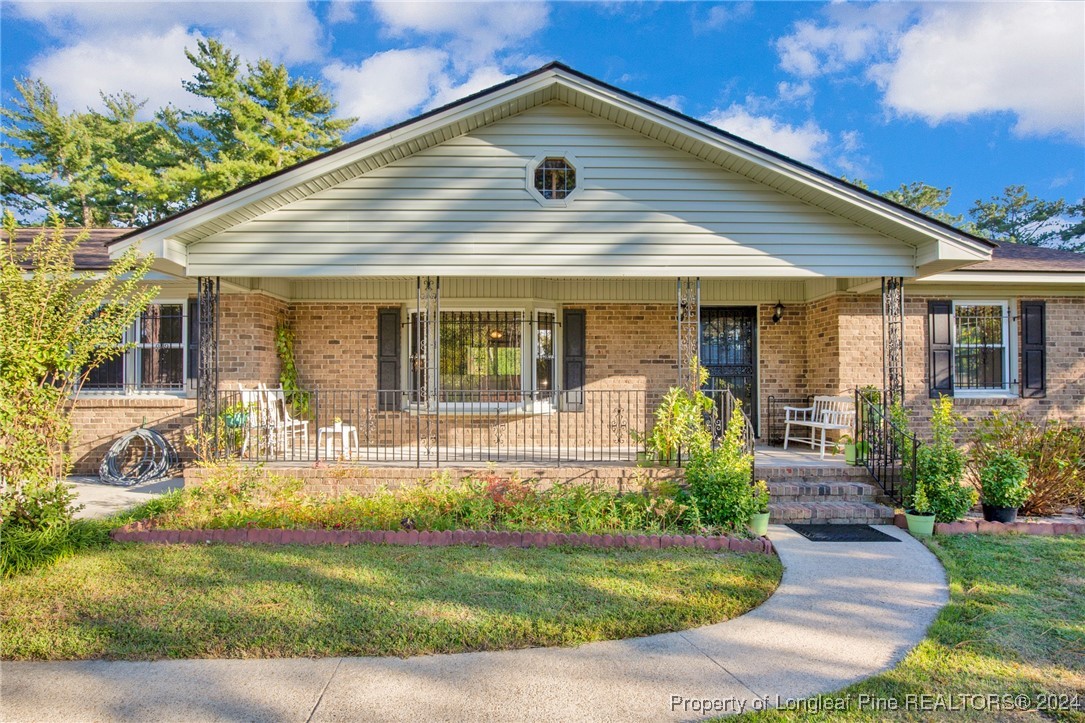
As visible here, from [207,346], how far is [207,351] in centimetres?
8

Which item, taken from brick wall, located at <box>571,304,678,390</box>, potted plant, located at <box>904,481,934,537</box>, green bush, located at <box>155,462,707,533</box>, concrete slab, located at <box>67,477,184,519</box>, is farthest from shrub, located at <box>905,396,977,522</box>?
concrete slab, located at <box>67,477,184,519</box>

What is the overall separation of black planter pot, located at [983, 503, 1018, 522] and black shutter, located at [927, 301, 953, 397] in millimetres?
3278

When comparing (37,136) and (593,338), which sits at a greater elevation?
(37,136)

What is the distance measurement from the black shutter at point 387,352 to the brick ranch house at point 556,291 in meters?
0.04

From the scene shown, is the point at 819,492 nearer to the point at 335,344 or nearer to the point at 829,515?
the point at 829,515

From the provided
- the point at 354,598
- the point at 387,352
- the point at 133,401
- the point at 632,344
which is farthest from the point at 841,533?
the point at 133,401

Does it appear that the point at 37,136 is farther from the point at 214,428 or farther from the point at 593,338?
the point at 593,338

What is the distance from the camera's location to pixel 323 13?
13820mm

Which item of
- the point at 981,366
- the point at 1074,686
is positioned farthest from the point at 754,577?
the point at 981,366

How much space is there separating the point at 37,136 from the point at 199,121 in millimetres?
6107

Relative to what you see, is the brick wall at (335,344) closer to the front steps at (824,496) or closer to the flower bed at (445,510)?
the flower bed at (445,510)

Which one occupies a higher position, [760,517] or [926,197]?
[926,197]

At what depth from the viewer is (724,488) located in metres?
5.82

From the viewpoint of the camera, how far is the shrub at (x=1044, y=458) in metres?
6.54
